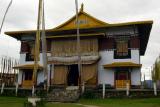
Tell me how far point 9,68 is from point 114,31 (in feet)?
60.1

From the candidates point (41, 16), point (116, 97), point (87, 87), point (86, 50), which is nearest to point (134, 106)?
point (116, 97)

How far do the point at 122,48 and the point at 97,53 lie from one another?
2763 millimetres

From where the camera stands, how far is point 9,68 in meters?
41.9

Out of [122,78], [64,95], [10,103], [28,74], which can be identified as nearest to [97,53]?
[122,78]

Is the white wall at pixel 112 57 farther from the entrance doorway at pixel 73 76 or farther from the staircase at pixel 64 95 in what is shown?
the staircase at pixel 64 95

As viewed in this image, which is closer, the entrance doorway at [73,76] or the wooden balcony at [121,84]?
the wooden balcony at [121,84]

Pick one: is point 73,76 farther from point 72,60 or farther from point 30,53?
point 30,53

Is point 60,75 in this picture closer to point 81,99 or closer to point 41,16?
point 81,99

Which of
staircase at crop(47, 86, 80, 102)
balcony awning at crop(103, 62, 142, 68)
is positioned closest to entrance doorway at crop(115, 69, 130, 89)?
balcony awning at crop(103, 62, 142, 68)

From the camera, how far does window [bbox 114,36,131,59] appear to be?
30562 millimetres

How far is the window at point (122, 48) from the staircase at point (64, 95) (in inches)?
253

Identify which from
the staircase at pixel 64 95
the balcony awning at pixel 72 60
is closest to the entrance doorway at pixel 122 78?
the balcony awning at pixel 72 60

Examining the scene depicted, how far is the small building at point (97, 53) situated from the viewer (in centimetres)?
3005

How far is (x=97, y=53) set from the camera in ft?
101
